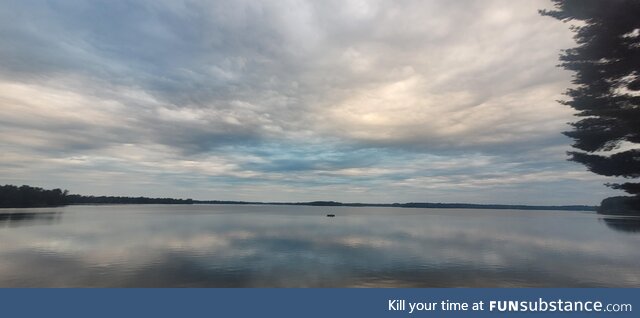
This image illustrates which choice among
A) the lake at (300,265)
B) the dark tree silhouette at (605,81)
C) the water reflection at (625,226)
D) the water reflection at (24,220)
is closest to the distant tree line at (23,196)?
the water reflection at (24,220)

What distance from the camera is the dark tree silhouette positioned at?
768 inches

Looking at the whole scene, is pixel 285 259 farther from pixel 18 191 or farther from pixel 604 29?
pixel 18 191

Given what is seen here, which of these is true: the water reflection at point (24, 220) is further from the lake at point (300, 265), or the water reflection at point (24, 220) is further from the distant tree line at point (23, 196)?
the distant tree line at point (23, 196)

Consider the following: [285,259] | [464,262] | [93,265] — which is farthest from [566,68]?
[93,265]

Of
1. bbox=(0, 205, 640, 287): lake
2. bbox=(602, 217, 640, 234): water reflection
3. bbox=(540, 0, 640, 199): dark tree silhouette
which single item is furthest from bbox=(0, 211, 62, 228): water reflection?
bbox=(602, 217, 640, 234): water reflection

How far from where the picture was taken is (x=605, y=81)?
21516 millimetres

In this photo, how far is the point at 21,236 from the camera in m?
55.2

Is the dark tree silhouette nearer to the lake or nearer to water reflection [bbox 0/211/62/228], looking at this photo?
the lake

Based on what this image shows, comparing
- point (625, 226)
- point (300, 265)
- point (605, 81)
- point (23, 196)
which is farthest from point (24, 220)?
point (625, 226)

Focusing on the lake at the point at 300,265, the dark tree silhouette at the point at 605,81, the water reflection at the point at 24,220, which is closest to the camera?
the dark tree silhouette at the point at 605,81

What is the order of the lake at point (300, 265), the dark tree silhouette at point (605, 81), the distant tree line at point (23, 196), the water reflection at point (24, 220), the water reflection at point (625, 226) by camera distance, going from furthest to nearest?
the distant tree line at point (23, 196)
the water reflection at point (625, 226)
the water reflection at point (24, 220)
the lake at point (300, 265)
the dark tree silhouette at point (605, 81)

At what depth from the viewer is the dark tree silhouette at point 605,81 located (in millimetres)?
19500

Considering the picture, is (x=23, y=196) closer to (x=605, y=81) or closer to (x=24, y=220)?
(x=24, y=220)

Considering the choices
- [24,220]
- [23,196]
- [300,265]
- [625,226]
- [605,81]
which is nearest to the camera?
[605,81]
